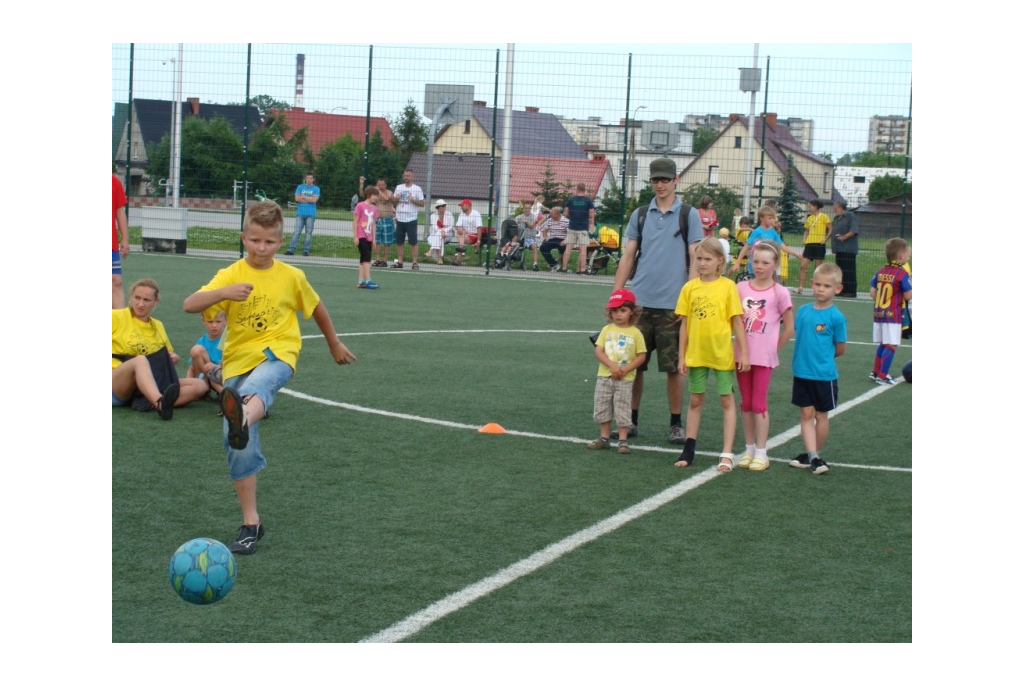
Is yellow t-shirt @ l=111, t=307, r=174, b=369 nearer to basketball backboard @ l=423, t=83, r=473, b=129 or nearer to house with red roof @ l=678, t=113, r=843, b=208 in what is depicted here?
house with red roof @ l=678, t=113, r=843, b=208

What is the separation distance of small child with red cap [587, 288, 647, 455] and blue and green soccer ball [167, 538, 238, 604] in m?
4.12

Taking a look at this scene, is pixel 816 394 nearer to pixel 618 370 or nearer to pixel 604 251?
pixel 618 370

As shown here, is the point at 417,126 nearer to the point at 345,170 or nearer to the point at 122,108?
the point at 345,170

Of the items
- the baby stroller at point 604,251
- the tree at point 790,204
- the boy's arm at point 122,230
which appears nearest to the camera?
the boy's arm at point 122,230

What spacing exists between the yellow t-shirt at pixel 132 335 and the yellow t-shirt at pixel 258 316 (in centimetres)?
339

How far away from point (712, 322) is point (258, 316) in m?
3.49

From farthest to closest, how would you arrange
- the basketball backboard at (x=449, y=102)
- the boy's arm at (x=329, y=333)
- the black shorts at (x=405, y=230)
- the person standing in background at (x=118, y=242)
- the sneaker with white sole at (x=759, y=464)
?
1. the black shorts at (x=405, y=230)
2. the basketball backboard at (x=449, y=102)
3. the person standing in background at (x=118, y=242)
4. the sneaker with white sole at (x=759, y=464)
5. the boy's arm at (x=329, y=333)

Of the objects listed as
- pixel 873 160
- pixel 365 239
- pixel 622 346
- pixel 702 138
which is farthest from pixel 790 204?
pixel 622 346

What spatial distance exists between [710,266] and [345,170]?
21044 millimetres

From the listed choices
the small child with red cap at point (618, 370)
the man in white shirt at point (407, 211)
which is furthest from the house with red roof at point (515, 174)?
the small child with red cap at point (618, 370)

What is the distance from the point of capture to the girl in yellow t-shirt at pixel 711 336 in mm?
8203

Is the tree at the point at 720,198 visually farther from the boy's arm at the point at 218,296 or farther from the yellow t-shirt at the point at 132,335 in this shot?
the boy's arm at the point at 218,296

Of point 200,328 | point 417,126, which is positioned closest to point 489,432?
point 200,328

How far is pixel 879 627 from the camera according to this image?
5090 mm
